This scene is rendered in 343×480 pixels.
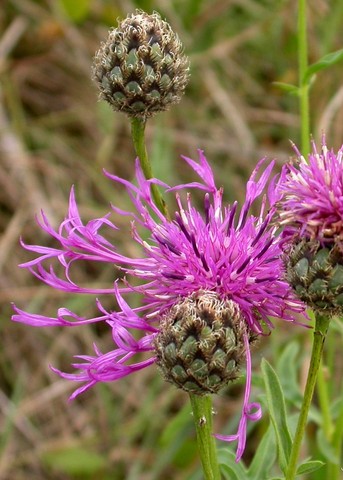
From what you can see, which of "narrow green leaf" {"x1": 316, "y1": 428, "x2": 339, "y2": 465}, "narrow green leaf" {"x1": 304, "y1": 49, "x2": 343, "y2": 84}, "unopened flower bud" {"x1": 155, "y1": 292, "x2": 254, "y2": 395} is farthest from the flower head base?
"narrow green leaf" {"x1": 316, "y1": 428, "x2": 339, "y2": 465}

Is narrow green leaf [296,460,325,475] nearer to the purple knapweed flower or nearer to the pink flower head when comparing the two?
the purple knapweed flower

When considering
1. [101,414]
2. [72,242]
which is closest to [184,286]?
[72,242]

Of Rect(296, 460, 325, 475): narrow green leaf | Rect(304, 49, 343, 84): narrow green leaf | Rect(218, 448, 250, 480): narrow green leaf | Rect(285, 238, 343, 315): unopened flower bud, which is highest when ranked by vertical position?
Rect(304, 49, 343, 84): narrow green leaf

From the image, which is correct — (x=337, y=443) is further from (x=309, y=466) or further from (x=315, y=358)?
(x=315, y=358)

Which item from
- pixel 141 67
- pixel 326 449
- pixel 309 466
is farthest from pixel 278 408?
pixel 141 67

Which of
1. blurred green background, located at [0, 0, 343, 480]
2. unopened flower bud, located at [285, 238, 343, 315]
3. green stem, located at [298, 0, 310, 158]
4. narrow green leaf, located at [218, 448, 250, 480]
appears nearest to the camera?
unopened flower bud, located at [285, 238, 343, 315]

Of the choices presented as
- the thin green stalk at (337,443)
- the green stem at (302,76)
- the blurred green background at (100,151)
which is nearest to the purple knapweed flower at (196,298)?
the green stem at (302,76)

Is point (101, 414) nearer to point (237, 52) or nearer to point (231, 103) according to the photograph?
point (231, 103)
